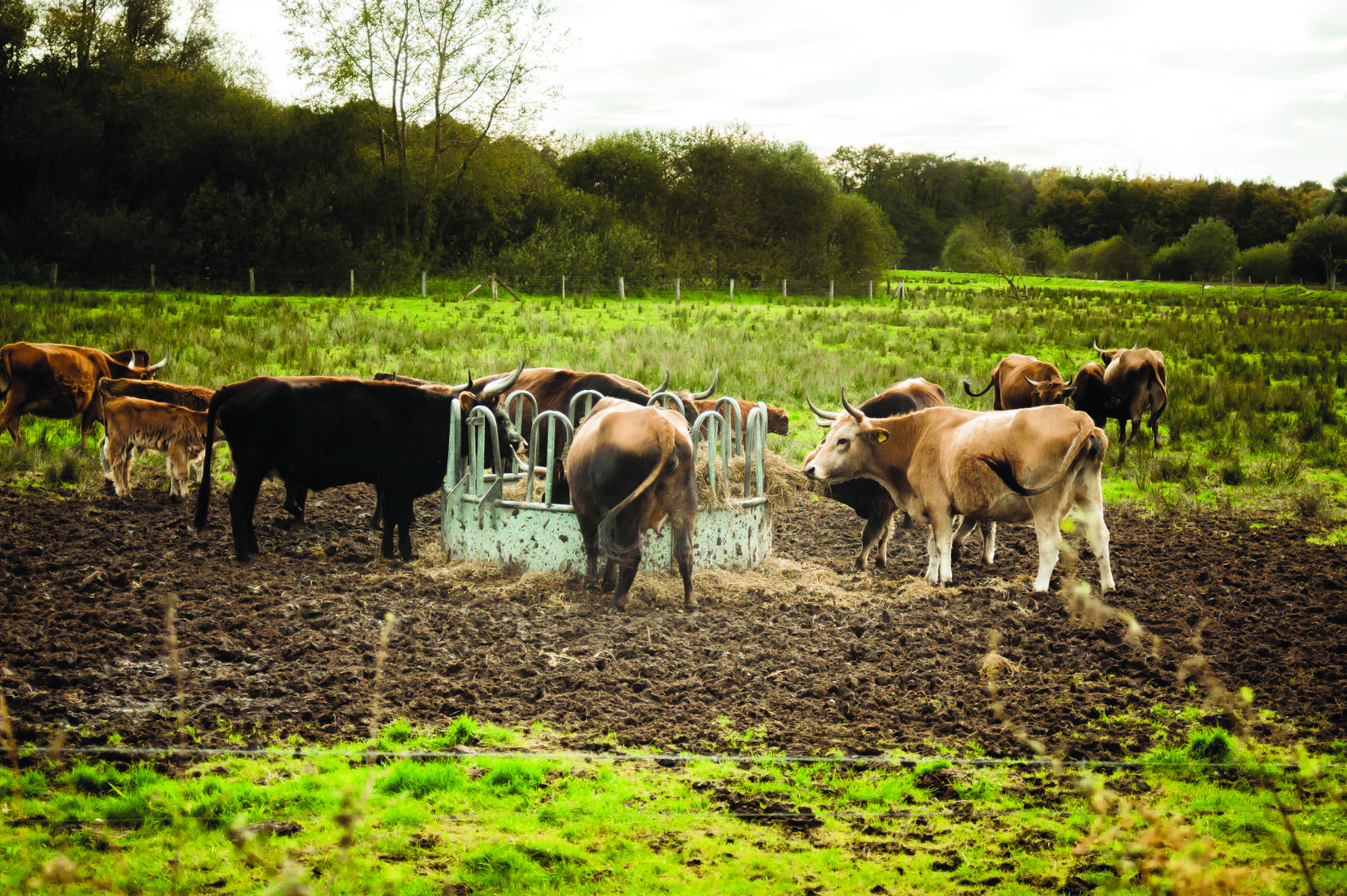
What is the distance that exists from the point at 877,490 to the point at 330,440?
4835mm

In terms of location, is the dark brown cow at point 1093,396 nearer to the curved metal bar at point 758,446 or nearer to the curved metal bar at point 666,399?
the curved metal bar at point 666,399

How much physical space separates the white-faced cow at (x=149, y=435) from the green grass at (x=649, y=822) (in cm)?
630

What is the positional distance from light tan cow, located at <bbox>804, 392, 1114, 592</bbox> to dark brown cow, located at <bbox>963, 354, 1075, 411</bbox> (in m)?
5.33

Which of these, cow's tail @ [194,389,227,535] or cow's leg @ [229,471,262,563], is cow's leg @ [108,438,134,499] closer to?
cow's tail @ [194,389,227,535]

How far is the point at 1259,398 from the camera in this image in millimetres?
18062

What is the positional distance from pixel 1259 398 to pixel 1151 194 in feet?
235

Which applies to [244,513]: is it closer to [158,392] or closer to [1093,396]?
[158,392]

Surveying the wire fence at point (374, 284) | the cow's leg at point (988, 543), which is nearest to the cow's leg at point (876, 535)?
the cow's leg at point (988, 543)

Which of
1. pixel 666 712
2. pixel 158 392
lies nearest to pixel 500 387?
pixel 158 392

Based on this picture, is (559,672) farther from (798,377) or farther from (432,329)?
(432,329)

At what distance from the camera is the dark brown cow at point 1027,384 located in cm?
1374

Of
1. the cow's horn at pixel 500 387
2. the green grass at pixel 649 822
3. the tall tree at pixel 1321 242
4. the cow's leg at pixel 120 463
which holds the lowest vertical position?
the green grass at pixel 649 822

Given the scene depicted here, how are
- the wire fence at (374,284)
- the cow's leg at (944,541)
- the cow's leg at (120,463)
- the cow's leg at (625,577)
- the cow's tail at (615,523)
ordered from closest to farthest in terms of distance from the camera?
the cow's tail at (615,523)
the cow's leg at (625,577)
the cow's leg at (944,541)
the cow's leg at (120,463)
the wire fence at (374,284)

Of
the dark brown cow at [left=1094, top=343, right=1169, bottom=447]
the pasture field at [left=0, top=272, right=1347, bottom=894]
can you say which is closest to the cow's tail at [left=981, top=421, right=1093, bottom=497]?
the pasture field at [left=0, top=272, right=1347, bottom=894]
